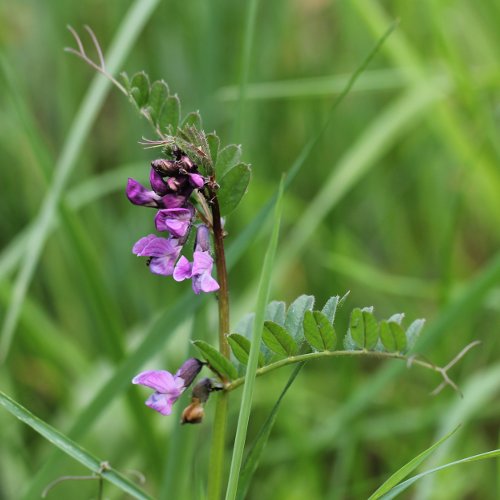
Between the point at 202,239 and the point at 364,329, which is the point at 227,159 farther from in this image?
the point at 364,329

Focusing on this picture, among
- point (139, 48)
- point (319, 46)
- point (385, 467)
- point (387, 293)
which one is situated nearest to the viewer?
point (385, 467)

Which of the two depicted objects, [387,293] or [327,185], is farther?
[387,293]

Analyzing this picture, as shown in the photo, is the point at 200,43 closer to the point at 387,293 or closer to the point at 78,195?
the point at 78,195

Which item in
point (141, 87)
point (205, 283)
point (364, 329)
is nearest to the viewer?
point (205, 283)

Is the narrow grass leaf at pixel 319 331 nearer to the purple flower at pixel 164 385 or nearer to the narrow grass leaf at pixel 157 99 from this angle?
the purple flower at pixel 164 385

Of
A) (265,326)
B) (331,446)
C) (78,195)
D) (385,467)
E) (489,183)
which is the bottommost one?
(385,467)

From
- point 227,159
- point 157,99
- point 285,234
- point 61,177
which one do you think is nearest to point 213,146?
point 227,159

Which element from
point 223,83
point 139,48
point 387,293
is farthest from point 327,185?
point 139,48
